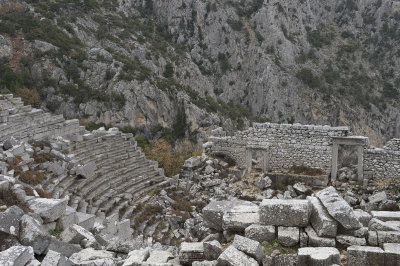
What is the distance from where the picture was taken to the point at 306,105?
6725cm

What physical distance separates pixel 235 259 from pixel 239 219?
1.53m

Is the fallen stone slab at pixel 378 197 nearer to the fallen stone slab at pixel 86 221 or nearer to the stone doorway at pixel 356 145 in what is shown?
the stone doorway at pixel 356 145

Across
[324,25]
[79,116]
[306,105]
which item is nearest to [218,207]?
[79,116]

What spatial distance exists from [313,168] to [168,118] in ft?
112

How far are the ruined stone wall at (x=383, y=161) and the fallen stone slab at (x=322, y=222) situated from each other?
33.9ft

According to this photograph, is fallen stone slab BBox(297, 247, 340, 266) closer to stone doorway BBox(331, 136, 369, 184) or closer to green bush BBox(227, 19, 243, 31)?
stone doorway BBox(331, 136, 369, 184)

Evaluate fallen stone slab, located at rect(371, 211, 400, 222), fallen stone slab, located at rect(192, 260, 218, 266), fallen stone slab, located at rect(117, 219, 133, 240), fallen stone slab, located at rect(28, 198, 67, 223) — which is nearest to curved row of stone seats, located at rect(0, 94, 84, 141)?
fallen stone slab, located at rect(117, 219, 133, 240)

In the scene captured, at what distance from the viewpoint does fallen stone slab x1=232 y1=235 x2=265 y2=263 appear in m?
6.45

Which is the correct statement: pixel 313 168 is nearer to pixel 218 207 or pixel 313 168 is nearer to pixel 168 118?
pixel 218 207

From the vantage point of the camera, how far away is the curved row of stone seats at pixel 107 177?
13859 mm

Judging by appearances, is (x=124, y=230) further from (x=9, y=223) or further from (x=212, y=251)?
(x=212, y=251)

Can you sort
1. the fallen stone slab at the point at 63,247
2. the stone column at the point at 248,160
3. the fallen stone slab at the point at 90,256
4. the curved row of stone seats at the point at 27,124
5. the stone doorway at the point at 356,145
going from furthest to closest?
1. the stone column at the point at 248,160
2. the stone doorway at the point at 356,145
3. the curved row of stone seats at the point at 27,124
4. the fallen stone slab at the point at 63,247
5. the fallen stone slab at the point at 90,256

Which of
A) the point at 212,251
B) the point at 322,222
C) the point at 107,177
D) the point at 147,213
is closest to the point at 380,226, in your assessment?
the point at 322,222

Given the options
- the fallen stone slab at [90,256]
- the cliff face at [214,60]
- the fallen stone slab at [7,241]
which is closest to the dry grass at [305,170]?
the fallen stone slab at [90,256]
